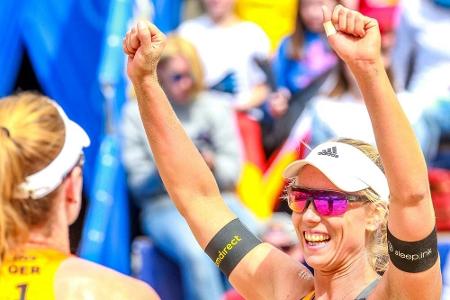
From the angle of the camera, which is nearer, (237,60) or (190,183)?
(190,183)

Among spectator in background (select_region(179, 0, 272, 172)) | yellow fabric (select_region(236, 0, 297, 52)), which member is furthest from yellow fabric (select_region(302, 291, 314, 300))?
yellow fabric (select_region(236, 0, 297, 52))

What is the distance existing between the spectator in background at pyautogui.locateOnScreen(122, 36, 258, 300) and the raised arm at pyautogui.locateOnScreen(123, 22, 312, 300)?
2416 millimetres

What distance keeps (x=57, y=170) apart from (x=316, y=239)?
73cm

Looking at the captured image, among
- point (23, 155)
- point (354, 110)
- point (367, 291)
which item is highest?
point (23, 155)

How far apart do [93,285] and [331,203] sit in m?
0.66

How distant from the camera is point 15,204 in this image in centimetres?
301

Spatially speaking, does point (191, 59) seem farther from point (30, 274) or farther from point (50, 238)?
point (30, 274)

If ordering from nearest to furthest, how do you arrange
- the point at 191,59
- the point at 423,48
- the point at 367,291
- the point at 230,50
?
the point at 367,291
the point at 423,48
the point at 191,59
the point at 230,50

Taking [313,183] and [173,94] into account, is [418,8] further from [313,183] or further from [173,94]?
[313,183]

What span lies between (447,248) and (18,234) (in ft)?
9.73

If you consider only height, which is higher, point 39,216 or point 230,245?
point 39,216

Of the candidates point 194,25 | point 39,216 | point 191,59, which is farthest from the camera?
point 194,25

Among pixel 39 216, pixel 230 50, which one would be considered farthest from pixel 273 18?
pixel 39 216

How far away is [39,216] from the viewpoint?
3.06 metres
